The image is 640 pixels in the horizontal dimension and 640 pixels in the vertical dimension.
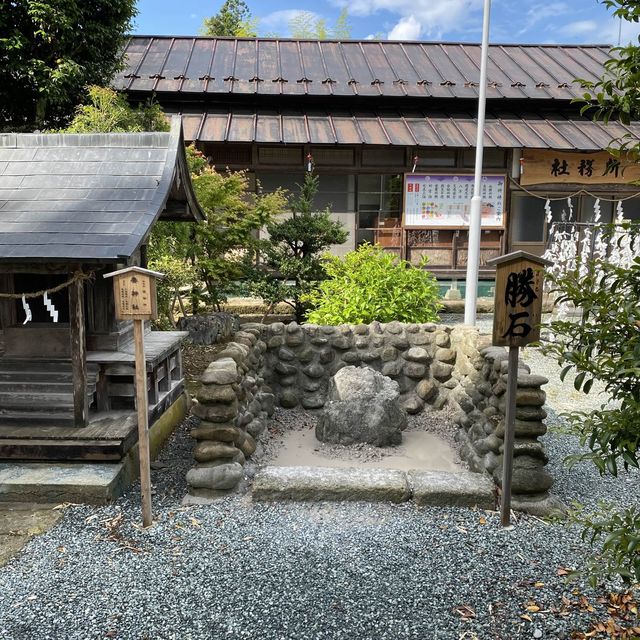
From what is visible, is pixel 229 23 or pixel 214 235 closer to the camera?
pixel 214 235

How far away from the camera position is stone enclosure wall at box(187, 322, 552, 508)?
14.2 feet

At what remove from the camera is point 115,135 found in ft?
17.2

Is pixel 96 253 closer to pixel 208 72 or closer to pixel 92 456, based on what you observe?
pixel 92 456

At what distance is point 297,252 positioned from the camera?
10.6 meters

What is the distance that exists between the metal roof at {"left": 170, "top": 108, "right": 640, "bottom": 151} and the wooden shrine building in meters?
7.73

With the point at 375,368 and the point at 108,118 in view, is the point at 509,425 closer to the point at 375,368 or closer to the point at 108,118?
the point at 375,368

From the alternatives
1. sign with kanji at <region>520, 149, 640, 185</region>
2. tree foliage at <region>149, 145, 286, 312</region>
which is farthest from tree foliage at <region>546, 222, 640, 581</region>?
sign with kanji at <region>520, 149, 640, 185</region>

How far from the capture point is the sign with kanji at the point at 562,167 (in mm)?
13750

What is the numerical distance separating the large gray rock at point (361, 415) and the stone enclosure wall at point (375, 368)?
709 millimetres

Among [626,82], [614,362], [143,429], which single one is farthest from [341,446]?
[626,82]

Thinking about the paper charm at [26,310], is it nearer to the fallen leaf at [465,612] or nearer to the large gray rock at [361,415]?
the large gray rock at [361,415]

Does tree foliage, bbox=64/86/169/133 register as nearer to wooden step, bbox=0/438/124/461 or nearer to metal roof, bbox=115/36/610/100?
metal roof, bbox=115/36/610/100

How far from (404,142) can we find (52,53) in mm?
7427

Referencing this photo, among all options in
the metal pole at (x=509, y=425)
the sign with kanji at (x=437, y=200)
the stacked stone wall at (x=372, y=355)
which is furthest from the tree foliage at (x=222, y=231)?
the metal pole at (x=509, y=425)
